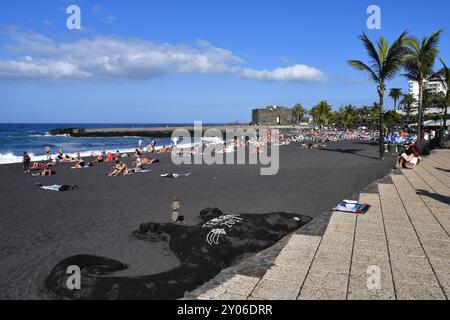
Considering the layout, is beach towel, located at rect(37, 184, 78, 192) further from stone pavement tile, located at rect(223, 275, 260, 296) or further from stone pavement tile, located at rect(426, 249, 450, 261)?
stone pavement tile, located at rect(426, 249, 450, 261)

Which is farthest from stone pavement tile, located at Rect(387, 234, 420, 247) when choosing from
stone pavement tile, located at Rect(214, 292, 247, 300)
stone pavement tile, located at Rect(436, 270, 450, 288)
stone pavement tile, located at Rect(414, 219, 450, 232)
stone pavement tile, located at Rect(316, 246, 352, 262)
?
stone pavement tile, located at Rect(214, 292, 247, 300)

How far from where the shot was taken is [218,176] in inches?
685

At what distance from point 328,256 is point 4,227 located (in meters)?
7.81

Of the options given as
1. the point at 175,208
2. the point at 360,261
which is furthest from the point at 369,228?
A: the point at 175,208

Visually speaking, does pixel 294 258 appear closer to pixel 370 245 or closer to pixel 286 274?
pixel 286 274

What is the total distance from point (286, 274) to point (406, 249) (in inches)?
89.8

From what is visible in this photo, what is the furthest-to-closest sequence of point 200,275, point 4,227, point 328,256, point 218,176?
point 218,176
point 4,227
point 328,256
point 200,275

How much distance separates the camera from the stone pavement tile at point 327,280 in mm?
4395

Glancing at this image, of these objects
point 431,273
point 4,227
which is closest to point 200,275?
point 431,273

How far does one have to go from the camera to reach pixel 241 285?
4.53 metres

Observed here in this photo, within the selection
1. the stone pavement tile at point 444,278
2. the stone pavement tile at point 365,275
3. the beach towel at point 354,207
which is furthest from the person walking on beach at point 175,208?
the stone pavement tile at point 444,278

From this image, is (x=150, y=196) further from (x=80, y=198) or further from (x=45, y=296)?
(x=45, y=296)

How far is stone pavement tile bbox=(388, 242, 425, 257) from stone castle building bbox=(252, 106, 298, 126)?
4105 inches

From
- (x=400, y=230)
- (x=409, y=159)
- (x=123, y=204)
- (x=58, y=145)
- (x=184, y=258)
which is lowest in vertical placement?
(x=123, y=204)
